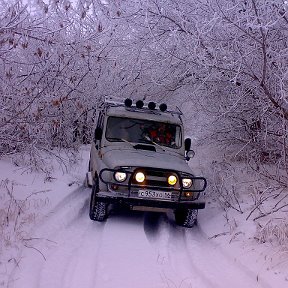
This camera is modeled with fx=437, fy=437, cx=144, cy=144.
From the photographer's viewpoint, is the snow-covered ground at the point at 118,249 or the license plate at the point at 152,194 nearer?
the snow-covered ground at the point at 118,249

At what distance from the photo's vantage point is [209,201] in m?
8.65

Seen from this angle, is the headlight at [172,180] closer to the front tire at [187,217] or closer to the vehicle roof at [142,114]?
the front tire at [187,217]

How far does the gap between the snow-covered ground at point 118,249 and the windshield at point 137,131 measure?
132 cm

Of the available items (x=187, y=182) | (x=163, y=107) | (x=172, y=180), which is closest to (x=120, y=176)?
(x=172, y=180)

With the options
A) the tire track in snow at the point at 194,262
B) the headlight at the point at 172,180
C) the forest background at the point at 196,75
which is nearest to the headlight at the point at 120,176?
the headlight at the point at 172,180

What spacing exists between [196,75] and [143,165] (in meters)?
2.74

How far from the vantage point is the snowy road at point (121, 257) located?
477 centimetres

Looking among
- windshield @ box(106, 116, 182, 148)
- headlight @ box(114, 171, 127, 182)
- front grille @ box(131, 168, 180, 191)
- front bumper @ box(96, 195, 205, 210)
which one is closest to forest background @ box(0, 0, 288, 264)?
windshield @ box(106, 116, 182, 148)

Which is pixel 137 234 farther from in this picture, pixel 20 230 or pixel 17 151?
pixel 17 151

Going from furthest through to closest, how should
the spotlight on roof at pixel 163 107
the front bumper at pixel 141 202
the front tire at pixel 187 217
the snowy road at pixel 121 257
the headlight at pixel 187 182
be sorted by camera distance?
the spotlight on roof at pixel 163 107 → the front tire at pixel 187 217 → the headlight at pixel 187 182 → the front bumper at pixel 141 202 → the snowy road at pixel 121 257

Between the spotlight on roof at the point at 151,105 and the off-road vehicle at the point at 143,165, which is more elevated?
the spotlight on roof at the point at 151,105

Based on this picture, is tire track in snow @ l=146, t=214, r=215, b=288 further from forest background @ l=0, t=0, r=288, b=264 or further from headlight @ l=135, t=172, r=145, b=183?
forest background @ l=0, t=0, r=288, b=264

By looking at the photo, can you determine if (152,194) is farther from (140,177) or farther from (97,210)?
(97,210)

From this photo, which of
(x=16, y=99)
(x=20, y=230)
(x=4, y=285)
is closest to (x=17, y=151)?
(x=16, y=99)
